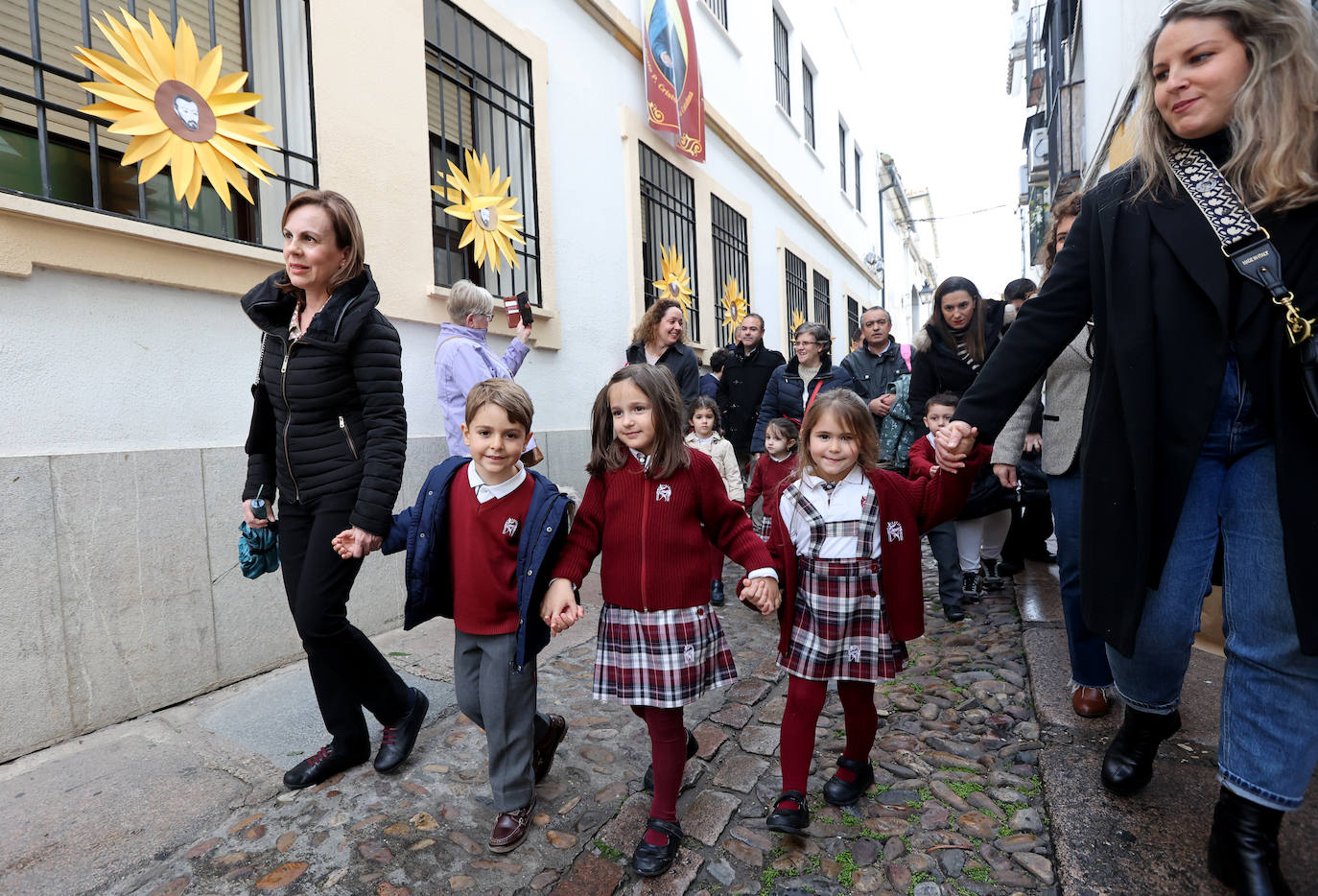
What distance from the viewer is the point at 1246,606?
1.66 meters

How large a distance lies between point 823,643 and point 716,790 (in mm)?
662

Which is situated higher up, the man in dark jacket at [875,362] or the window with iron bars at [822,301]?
the window with iron bars at [822,301]

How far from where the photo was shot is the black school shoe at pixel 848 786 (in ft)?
7.66

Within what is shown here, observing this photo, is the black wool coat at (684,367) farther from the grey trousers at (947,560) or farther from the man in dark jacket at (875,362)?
the grey trousers at (947,560)

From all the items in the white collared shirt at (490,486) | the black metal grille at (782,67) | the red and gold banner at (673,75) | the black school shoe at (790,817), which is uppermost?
the black metal grille at (782,67)

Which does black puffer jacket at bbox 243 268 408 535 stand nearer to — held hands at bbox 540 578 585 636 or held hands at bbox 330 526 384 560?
held hands at bbox 330 526 384 560

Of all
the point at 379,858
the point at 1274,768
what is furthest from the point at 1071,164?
the point at 379,858

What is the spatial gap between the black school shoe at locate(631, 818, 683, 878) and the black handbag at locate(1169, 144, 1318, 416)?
1.86m

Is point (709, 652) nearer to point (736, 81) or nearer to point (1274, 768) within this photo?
point (1274, 768)

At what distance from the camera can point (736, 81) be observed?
10242 mm

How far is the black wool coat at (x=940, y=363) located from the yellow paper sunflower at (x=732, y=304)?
17.7 feet

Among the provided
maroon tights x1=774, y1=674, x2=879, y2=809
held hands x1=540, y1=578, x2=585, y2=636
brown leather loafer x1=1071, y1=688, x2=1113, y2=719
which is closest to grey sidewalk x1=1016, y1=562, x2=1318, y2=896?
brown leather loafer x1=1071, y1=688, x2=1113, y2=719

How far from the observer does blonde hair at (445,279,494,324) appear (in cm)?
421

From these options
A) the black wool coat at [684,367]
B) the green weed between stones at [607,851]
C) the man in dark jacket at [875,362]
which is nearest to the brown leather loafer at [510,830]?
the green weed between stones at [607,851]
